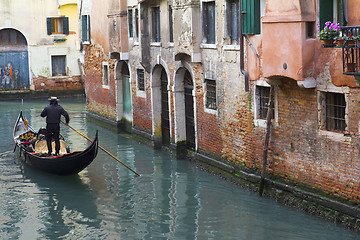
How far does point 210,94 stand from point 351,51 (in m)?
4.48

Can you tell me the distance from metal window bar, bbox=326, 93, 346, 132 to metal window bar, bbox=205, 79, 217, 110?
3387 mm

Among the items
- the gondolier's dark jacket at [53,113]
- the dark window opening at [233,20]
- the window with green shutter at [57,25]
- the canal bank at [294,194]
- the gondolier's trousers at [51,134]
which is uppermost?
the window with green shutter at [57,25]

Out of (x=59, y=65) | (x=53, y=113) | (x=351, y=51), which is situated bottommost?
(x=53, y=113)

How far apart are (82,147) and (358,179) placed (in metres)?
8.18

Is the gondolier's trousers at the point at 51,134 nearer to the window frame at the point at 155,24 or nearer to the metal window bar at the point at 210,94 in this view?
the metal window bar at the point at 210,94

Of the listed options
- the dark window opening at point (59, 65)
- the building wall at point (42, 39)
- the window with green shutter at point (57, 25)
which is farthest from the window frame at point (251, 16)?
the dark window opening at point (59, 65)

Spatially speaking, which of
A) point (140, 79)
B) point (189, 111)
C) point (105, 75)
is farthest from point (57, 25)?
point (189, 111)

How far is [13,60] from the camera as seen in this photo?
2527cm

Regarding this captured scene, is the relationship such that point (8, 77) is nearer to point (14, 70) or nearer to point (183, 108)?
point (14, 70)

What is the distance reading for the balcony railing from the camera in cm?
780

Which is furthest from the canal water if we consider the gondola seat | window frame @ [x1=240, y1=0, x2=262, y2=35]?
window frame @ [x1=240, y1=0, x2=262, y2=35]

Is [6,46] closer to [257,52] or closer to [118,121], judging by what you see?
[118,121]

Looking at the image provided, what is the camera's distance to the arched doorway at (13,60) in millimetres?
25141

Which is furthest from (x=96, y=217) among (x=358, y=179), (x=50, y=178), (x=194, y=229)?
(x=358, y=179)
